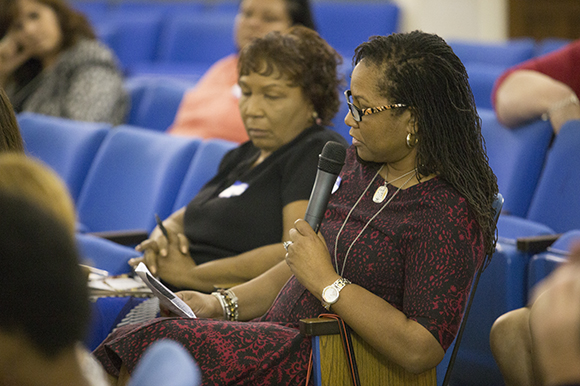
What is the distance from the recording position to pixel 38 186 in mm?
927

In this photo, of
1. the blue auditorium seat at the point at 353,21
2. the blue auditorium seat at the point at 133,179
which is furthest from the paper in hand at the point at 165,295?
the blue auditorium seat at the point at 353,21

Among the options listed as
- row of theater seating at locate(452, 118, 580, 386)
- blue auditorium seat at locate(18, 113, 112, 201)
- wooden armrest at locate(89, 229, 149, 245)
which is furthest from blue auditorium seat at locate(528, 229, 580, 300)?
blue auditorium seat at locate(18, 113, 112, 201)

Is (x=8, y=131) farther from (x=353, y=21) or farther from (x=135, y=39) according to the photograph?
(x=135, y=39)

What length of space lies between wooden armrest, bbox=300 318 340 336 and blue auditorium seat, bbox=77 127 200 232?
1.57 m

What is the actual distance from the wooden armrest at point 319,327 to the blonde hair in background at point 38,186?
0.73 m

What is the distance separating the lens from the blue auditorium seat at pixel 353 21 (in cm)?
631

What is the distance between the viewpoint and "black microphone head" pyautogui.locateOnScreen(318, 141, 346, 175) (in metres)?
1.57

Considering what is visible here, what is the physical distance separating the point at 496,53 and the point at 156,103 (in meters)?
2.33

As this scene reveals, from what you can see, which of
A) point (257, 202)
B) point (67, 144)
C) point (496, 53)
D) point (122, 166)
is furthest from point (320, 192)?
point (496, 53)

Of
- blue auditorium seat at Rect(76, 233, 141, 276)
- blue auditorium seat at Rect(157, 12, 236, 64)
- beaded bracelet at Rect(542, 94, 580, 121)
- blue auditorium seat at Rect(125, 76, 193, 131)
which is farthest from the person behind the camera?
blue auditorium seat at Rect(157, 12, 236, 64)

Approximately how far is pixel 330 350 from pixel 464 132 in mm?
575

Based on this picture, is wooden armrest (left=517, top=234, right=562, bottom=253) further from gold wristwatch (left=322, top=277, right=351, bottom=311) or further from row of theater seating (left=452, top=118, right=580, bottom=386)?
gold wristwatch (left=322, top=277, right=351, bottom=311)

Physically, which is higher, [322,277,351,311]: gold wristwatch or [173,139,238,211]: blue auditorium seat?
[322,277,351,311]: gold wristwatch

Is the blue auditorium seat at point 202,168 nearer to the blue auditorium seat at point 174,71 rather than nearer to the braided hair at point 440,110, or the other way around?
the braided hair at point 440,110
